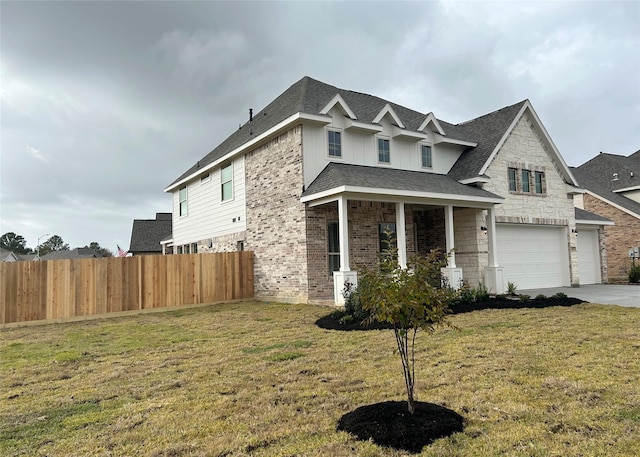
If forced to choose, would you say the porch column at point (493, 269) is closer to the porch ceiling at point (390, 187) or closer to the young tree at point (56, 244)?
the porch ceiling at point (390, 187)

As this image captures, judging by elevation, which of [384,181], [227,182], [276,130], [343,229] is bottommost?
[343,229]

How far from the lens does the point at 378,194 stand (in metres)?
12.2

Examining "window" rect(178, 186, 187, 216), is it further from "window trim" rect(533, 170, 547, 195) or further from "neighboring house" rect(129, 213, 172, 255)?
"window trim" rect(533, 170, 547, 195)

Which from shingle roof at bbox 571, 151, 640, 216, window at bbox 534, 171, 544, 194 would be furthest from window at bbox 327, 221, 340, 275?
shingle roof at bbox 571, 151, 640, 216

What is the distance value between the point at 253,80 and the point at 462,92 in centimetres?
1065

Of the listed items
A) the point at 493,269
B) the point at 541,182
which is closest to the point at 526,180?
the point at 541,182

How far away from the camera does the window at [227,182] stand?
17.4m

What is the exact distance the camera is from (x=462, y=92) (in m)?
21.6

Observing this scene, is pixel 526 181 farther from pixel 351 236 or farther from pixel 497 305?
pixel 351 236

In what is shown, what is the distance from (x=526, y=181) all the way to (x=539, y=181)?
81 centimetres

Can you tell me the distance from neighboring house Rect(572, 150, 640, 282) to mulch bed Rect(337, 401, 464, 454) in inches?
757

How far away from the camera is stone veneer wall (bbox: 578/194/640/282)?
22750mm

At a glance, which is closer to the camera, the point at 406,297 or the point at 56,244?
the point at 406,297

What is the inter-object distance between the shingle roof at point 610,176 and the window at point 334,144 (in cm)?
1797
